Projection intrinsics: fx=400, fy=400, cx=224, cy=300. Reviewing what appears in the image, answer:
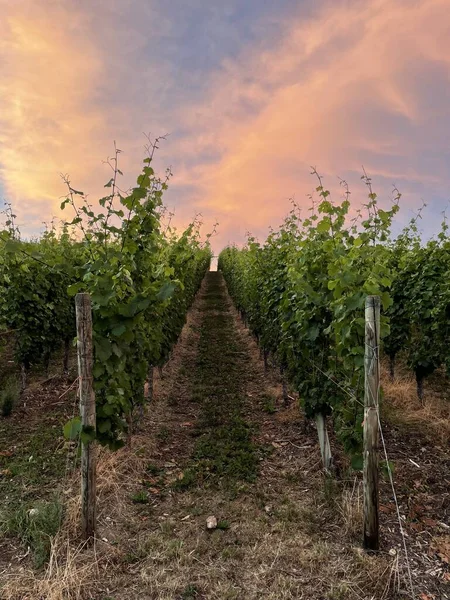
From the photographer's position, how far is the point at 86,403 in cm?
341

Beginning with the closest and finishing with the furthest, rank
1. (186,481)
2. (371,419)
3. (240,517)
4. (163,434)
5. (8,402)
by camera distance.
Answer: (371,419)
(240,517)
(186,481)
(163,434)
(8,402)

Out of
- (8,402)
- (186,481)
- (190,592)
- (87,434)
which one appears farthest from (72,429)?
(8,402)

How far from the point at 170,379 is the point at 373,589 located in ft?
20.9

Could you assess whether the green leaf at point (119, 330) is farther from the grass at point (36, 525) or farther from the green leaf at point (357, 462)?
the green leaf at point (357, 462)

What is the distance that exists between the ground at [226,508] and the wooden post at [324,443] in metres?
0.15

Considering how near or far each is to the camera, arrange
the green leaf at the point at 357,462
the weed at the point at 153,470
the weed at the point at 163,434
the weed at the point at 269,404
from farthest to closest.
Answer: the weed at the point at 269,404
the weed at the point at 163,434
the weed at the point at 153,470
the green leaf at the point at 357,462

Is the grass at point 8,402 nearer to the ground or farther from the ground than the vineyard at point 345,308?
nearer to the ground

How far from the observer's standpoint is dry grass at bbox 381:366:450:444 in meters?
5.87

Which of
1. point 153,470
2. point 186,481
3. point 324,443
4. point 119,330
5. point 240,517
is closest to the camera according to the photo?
point 119,330

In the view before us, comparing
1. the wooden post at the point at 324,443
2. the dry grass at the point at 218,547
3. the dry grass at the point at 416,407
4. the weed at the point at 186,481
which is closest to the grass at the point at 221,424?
the weed at the point at 186,481

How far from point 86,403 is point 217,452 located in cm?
244

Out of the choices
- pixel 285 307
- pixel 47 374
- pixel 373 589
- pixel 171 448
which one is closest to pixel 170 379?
pixel 47 374

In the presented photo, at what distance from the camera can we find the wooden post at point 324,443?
4.69 m

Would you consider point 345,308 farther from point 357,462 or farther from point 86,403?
point 86,403
